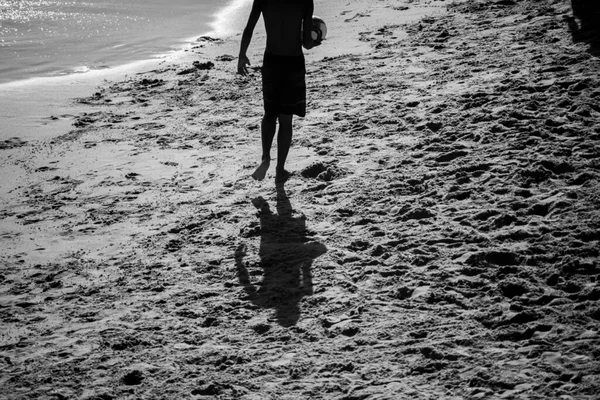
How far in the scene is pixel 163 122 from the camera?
688 cm

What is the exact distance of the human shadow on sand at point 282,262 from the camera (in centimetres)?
389

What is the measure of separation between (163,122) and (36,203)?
181 cm

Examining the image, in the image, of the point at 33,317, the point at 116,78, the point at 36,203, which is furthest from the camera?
the point at 116,78

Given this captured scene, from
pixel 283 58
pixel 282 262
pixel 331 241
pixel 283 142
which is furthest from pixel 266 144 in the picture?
pixel 282 262

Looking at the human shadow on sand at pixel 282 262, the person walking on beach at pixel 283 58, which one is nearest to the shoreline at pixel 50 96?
the person walking on beach at pixel 283 58

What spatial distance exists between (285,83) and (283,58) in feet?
0.59

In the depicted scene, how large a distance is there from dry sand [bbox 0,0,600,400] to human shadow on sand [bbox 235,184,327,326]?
0.05 ft

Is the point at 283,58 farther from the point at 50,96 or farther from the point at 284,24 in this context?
the point at 50,96

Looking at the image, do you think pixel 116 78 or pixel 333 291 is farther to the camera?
pixel 116 78

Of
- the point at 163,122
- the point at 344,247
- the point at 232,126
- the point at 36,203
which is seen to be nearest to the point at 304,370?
the point at 344,247

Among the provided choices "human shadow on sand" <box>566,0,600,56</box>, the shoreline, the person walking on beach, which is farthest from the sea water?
"human shadow on sand" <box>566,0,600,56</box>

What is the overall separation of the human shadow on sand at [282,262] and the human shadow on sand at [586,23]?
3.53 metres

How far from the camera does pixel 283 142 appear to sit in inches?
211

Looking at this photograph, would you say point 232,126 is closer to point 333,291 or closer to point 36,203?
point 36,203
